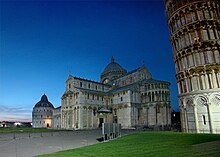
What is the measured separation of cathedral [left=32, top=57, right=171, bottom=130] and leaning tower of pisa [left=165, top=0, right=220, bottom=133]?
2320cm

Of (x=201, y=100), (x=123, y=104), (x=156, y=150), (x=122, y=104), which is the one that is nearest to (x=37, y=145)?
(x=156, y=150)

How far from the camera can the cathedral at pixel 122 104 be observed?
5231 cm

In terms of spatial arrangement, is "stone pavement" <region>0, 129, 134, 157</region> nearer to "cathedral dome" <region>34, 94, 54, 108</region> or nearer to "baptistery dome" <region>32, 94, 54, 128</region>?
"baptistery dome" <region>32, 94, 54, 128</region>

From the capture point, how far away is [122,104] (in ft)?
186

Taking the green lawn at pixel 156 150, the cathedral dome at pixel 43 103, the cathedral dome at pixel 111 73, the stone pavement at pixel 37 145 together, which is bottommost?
the stone pavement at pixel 37 145

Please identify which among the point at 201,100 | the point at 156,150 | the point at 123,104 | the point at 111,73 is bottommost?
the point at 156,150

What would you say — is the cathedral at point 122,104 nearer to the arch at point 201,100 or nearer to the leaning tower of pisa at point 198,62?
the leaning tower of pisa at point 198,62

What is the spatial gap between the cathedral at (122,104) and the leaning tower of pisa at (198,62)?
23.2 metres

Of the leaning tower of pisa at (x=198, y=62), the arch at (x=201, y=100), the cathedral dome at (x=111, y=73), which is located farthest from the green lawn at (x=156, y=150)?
the cathedral dome at (x=111, y=73)

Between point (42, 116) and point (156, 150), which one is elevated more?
point (156, 150)

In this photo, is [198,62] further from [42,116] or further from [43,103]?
[43,103]

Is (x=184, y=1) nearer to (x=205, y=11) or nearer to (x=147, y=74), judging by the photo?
(x=205, y=11)

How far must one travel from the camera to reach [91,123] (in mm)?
56375

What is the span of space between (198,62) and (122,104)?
109 ft
